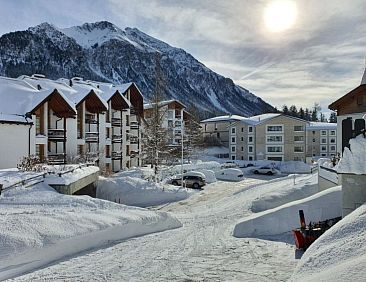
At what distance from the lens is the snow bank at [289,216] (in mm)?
15086

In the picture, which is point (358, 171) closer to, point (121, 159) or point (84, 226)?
point (84, 226)

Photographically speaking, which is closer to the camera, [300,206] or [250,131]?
[300,206]

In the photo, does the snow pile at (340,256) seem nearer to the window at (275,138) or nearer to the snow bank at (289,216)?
the snow bank at (289,216)

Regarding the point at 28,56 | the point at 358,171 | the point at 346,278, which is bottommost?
the point at 346,278

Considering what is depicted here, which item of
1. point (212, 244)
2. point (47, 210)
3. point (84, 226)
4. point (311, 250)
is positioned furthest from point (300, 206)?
point (47, 210)

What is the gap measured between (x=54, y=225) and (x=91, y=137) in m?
25.3

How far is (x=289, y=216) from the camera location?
15602 millimetres

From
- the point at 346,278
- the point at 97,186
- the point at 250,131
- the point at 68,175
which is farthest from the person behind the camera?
the point at 250,131

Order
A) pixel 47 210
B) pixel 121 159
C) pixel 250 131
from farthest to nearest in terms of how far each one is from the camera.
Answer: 1. pixel 250 131
2. pixel 121 159
3. pixel 47 210

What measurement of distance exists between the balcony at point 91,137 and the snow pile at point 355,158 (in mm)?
28134

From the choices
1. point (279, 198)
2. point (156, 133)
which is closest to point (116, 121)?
point (156, 133)

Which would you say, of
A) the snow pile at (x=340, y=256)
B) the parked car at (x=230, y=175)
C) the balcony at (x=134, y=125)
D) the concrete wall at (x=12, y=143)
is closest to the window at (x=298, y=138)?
the parked car at (x=230, y=175)

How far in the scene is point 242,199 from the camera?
25.8 meters

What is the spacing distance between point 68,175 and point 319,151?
6103cm
